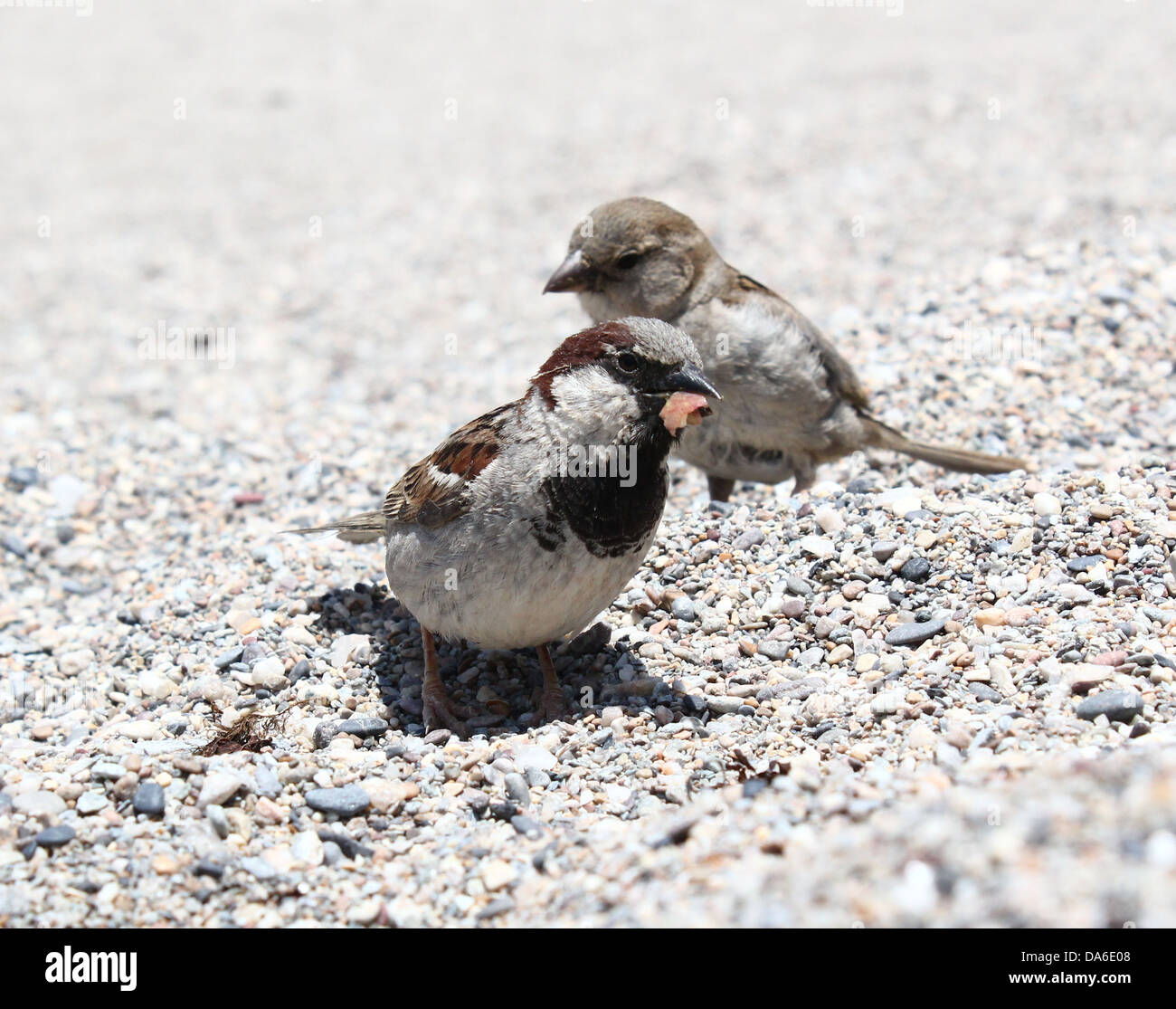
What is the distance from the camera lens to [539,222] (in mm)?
13094

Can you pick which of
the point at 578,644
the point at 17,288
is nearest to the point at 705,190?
the point at 17,288

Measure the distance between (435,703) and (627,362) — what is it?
1578 mm

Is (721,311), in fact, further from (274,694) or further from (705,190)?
(705,190)

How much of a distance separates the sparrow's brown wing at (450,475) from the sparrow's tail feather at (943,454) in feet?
9.01

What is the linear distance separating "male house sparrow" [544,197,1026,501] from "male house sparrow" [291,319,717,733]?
1.73 m

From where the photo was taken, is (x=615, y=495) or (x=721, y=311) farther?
(x=721, y=311)

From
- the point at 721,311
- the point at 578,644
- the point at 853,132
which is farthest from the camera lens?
the point at 853,132

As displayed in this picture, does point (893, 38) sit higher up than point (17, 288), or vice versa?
point (893, 38)

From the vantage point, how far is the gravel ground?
12.1 feet

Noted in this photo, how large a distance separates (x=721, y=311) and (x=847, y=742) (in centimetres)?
283

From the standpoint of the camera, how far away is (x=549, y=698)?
4.89 m

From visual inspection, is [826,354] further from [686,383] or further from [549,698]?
[549,698]
